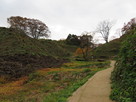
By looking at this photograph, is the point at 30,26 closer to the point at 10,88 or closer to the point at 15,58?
the point at 15,58

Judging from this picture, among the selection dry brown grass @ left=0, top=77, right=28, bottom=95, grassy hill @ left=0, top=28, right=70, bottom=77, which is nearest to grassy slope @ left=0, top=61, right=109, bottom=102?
dry brown grass @ left=0, top=77, right=28, bottom=95

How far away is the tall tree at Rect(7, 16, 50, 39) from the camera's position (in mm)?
51088

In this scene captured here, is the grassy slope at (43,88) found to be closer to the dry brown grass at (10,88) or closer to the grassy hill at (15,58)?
the dry brown grass at (10,88)

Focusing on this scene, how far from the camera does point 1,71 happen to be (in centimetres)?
1505

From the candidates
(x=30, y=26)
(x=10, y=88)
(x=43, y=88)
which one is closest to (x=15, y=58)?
(x=10, y=88)

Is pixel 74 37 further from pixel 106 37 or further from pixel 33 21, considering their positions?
pixel 33 21

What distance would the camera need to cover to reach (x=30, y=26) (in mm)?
53844

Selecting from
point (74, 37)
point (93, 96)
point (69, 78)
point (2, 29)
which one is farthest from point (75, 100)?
point (74, 37)

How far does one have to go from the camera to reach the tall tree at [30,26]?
5109cm

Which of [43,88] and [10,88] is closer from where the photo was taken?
[43,88]

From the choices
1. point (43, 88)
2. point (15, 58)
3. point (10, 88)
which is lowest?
point (10, 88)

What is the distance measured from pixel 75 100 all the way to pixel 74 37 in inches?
1998

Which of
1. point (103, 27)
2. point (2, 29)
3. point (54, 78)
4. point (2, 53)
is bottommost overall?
point (54, 78)

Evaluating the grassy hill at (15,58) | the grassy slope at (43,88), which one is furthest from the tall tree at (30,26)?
the grassy slope at (43,88)
